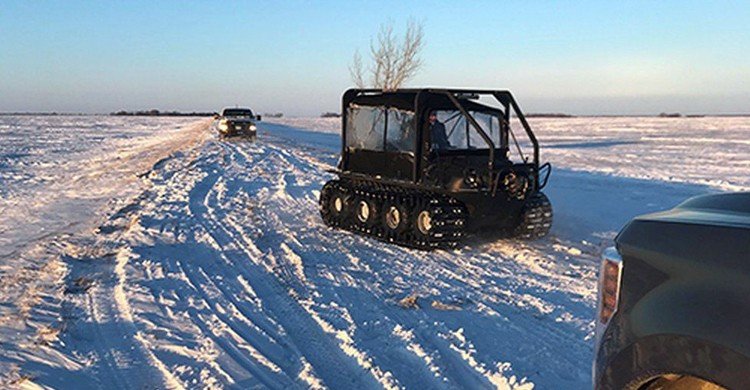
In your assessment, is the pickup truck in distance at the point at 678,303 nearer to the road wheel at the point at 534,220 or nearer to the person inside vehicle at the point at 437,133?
the road wheel at the point at 534,220

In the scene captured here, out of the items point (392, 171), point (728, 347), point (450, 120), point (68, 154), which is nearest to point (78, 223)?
point (392, 171)

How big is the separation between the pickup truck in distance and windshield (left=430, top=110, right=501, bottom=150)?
683 centimetres

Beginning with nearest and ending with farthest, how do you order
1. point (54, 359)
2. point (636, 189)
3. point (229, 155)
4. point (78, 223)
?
point (54, 359), point (78, 223), point (636, 189), point (229, 155)

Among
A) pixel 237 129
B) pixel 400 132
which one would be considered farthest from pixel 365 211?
pixel 237 129

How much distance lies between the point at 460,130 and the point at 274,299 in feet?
14.3

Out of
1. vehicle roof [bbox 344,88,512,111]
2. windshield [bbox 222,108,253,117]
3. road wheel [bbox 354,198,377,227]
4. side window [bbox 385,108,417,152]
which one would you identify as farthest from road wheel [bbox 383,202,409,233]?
windshield [bbox 222,108,253,117]

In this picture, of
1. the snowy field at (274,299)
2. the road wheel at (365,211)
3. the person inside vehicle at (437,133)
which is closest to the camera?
the snowy field at (274,299)

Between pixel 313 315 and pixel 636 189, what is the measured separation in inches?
448

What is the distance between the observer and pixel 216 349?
524 cm

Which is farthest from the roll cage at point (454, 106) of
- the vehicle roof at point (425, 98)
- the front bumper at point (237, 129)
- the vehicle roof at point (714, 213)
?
the front bumper at point (237, 129)

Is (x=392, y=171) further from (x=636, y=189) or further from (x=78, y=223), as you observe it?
(x=636, y=189)

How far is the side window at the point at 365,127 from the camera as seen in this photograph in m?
10.3

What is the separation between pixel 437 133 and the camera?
9602 millimetres

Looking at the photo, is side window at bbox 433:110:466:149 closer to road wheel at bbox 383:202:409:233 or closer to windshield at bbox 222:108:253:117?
road wheel at bbox 383:202:409:233
